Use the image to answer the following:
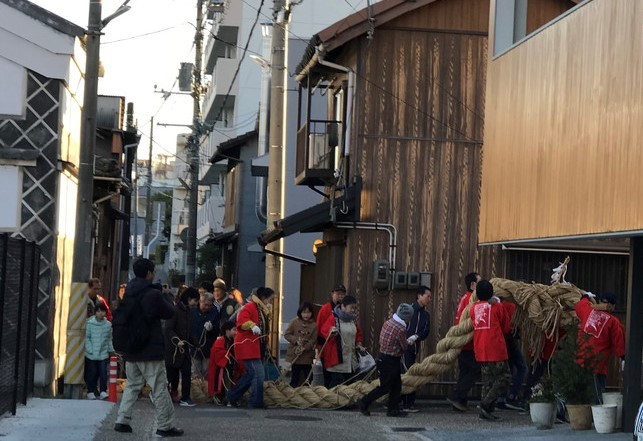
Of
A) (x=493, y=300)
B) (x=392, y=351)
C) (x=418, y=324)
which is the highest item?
(x=493, y=300)

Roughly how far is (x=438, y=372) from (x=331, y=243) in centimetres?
578

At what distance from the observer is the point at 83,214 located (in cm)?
1914

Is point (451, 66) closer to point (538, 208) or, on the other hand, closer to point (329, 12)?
point (538, 208)

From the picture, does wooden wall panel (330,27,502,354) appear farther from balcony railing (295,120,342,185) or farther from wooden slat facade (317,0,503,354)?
balcony railing (295,120,342,185)

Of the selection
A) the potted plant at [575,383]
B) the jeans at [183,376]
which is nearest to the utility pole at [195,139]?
the jeans at [183,376]

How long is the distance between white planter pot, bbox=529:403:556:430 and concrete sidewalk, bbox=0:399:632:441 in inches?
6.7

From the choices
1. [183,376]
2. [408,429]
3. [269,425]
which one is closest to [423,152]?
[183,376]

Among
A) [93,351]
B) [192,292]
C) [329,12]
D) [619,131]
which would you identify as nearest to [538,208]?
[619,131]

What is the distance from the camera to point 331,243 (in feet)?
77.3

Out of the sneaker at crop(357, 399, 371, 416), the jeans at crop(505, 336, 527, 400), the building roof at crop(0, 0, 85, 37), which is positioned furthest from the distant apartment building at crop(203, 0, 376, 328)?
the sneaker at crop(357, 399, 371, 416)

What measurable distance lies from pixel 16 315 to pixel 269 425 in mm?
3656

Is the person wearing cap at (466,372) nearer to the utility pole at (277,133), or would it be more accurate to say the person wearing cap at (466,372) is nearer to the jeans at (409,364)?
the jeans at (409,364)

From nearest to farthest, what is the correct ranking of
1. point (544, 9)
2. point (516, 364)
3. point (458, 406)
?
point (458, 406) < point (516, 364) < point (544, 9)

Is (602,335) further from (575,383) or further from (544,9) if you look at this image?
(544,9)
